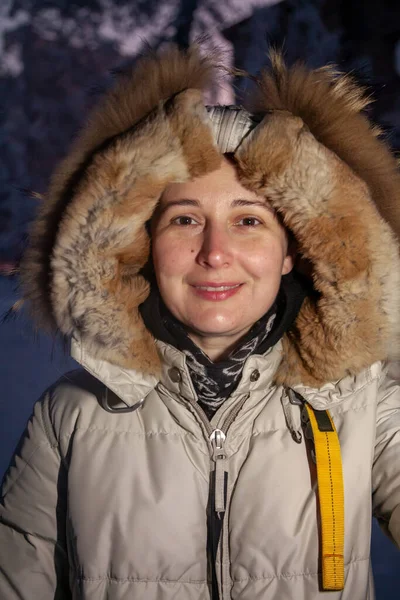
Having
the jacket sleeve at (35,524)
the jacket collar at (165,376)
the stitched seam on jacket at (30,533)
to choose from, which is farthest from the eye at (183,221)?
the stitched seam on jacket at (30,533)

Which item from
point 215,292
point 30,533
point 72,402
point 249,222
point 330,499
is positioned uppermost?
point 249,222

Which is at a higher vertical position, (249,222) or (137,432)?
(249,222)

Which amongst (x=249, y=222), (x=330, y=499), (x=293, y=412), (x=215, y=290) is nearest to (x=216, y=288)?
(x=215, y=290)

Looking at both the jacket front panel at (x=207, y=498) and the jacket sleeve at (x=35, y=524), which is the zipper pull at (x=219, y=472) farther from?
the jacket sleeve at (x=35, y=524)

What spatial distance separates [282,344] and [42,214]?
491 mm

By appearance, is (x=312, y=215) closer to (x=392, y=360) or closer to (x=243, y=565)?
(x=392, y=360)

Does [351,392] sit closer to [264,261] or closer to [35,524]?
[264,261]

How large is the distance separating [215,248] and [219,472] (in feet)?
1.20

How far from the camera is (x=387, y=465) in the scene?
1.13m

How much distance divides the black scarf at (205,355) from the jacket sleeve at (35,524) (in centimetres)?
27

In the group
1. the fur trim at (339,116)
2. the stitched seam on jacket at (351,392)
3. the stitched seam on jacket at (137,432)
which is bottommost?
the stitched seam on jacket at (137,432)

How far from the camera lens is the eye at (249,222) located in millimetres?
1146

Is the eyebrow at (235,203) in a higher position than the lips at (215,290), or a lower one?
higher

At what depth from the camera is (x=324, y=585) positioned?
1070 millimetres
